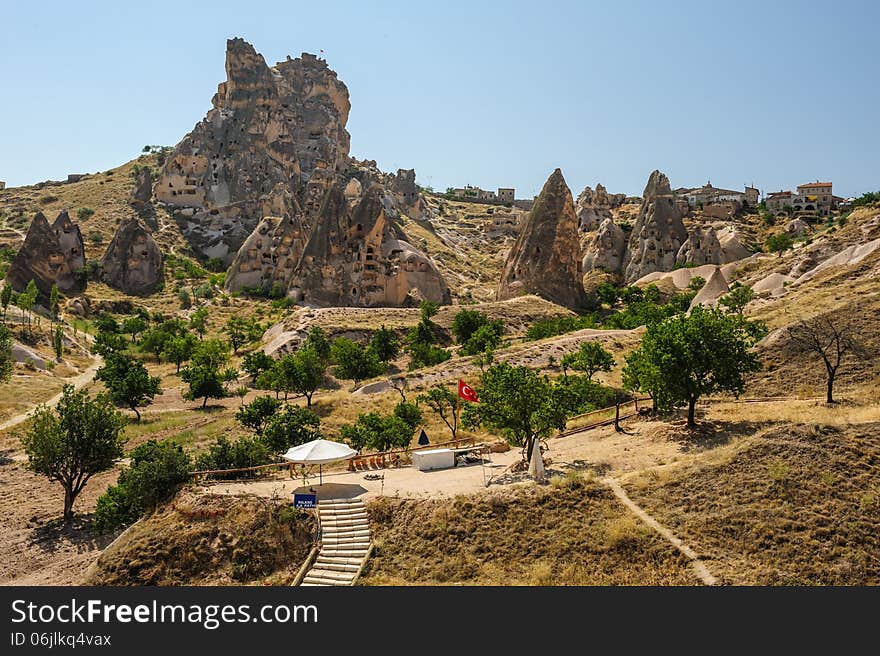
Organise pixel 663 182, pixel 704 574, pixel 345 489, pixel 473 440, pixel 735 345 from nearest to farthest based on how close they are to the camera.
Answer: pixel 704 574 < pixel 345 489 < pixel 735 345 < pixel 473 440 < pixel 663 182

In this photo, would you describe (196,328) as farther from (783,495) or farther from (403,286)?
(783,495)

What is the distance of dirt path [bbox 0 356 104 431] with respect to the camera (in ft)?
127

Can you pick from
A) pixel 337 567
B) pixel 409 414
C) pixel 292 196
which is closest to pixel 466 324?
pixel 409 414

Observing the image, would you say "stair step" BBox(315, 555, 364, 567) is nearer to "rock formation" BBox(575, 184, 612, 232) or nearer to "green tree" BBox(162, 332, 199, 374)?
"green tree" BBox(162, 332, 199, 374)

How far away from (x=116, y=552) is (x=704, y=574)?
1546cm

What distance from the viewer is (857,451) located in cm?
1978

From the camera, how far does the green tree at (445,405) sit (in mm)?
34844

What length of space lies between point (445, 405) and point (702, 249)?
55495 millimetres

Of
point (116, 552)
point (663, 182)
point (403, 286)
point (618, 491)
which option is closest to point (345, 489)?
point (116, 552)

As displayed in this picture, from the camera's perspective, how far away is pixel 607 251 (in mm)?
94562

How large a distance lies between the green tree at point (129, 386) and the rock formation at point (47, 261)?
1292 inches

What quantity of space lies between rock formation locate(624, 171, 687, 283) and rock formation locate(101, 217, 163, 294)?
5980 centimetres

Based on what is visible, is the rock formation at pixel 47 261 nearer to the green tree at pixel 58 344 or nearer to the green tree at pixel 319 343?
the green tree at pixel 58 344

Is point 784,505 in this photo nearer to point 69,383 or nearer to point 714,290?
point 714,290
